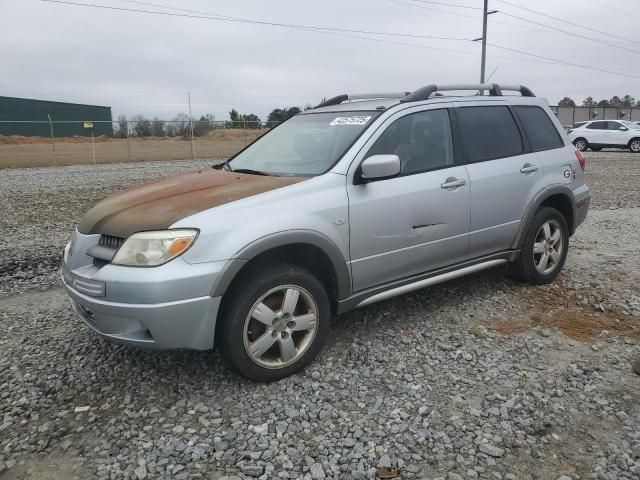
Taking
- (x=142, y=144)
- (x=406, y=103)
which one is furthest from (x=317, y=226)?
(x=142, y=144)

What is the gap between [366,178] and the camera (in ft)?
11.8

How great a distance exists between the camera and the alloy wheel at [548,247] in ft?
16.2

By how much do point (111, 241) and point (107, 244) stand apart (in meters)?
0.04

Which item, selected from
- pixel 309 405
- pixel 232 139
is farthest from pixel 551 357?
pixel 232 139

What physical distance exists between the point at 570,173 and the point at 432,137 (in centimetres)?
183

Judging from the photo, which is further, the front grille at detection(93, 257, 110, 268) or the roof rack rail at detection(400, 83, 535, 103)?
the roof rack rail at detection(400, 83, 535, 103)

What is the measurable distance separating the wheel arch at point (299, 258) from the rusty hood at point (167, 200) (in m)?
0.35

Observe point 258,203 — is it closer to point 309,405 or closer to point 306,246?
point 306,246

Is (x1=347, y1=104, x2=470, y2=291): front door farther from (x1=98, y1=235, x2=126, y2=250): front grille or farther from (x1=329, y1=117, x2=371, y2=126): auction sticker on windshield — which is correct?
(x1=98, y1=235, x2=126, y2=250): front grille

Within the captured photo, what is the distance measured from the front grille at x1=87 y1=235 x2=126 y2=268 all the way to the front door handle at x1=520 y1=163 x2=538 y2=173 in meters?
3.41

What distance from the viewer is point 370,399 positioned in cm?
316

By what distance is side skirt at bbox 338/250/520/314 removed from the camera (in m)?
3.68

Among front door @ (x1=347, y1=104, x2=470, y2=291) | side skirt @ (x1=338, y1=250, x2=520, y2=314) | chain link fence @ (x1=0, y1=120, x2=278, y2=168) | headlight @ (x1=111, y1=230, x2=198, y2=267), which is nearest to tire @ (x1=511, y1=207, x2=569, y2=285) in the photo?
side skirt @ (x1=338, y1=250, x2=520, y2=314)

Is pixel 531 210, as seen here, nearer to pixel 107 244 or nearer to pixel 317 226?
pixel 317 226
